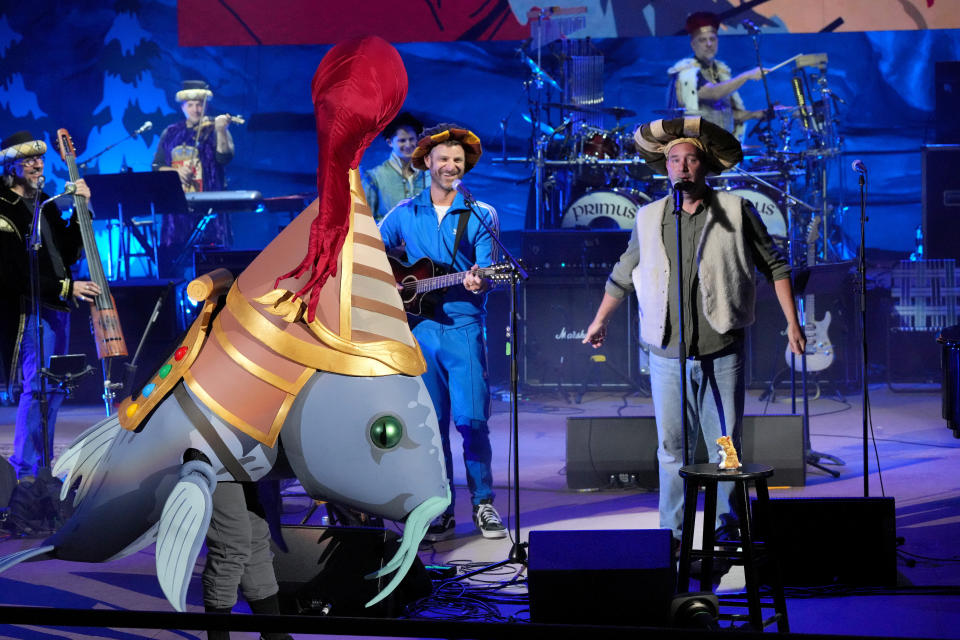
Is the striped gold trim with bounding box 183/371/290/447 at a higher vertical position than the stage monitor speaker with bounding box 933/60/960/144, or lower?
lower

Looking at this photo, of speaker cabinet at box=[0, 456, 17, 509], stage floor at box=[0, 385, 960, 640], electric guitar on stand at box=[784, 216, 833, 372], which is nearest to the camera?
stage floor at box=[0, 385, 960, 640]

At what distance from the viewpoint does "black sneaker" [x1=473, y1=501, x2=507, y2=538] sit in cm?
505

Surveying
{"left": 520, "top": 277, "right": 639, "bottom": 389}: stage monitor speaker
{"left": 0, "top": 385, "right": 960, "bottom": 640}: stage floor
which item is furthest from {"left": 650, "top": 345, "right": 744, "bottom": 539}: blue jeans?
{"left": 520, "top": 277, "right": 639, "bottom": 389}: stage monitor speaker

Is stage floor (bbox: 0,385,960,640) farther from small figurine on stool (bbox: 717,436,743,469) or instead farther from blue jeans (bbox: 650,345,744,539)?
small figurine on stool (bbox: 717,436,743,469)

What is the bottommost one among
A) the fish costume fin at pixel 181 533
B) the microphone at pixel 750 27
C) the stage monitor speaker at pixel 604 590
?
the stage monitor speaker at pixel 604 590

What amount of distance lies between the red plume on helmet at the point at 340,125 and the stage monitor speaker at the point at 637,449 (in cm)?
364

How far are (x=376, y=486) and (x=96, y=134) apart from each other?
11467 millimetres

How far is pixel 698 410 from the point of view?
4.53m

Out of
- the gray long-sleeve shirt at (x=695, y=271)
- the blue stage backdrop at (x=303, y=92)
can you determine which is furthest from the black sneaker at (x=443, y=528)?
the blue stage backdrop at (x=303, y=92)

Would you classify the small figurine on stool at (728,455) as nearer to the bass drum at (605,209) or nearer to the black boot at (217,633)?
the black boot at (217,633)

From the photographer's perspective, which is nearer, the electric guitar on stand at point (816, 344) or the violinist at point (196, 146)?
the electric guitar on stand at point (816, 344)

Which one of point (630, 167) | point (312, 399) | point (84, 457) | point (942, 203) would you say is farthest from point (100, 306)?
point (942, 203)

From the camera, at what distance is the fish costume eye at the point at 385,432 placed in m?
2.43

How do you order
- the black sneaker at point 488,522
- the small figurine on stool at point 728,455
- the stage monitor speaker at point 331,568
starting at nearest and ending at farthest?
the small figurine on stool at point 728,455 < the stage monitor speaker at point 331,568 < the black sneaker at point 488,522
